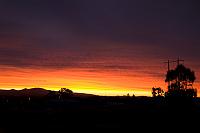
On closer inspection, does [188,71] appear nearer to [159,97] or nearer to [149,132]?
[159,97]

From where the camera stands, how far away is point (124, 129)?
35.7 m

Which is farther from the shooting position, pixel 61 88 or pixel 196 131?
pixel 61 88

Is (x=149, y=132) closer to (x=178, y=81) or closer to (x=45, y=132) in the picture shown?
(x=45, y=132)

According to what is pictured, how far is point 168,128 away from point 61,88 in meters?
147

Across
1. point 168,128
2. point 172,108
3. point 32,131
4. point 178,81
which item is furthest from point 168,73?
point 32,131

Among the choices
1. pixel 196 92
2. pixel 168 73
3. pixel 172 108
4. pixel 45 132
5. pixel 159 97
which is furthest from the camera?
pixel 159 97

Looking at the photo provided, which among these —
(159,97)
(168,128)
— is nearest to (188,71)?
(159,97)

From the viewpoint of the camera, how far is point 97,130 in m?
34.7

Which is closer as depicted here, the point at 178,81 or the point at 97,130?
the point at 97,130

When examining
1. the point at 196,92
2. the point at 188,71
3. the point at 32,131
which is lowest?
the point at 32,131

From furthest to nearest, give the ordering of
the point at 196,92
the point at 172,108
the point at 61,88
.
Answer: the point at 61,88 → the point at 196,92 → the point at 172,108

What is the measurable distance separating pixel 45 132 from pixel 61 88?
150 m

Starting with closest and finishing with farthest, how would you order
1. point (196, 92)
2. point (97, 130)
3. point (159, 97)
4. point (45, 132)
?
point (45, 132) → point (97, 130) → point (196, 92) → point (159, 97)

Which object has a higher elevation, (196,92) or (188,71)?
(188,71)
